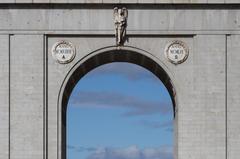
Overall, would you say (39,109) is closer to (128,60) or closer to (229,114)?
(128,60)

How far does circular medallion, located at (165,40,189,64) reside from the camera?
138 feet

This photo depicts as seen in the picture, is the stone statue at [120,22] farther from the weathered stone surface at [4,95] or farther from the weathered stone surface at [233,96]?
the weathered stone surface at [4,95]

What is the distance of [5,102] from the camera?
4181 cm

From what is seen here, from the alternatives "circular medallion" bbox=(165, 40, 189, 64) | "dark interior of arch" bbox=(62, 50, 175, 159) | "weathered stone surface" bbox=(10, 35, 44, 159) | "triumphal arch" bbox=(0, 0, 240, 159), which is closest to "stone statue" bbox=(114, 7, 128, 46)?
"triumphal arch" bbox=(0, 0, 240, 159)

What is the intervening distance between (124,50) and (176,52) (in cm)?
241

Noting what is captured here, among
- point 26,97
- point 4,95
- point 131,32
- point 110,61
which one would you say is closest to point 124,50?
point 131,32

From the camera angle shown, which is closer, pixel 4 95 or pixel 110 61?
pixel 4 95

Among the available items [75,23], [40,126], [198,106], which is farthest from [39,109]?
[198,106]

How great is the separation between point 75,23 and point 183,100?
6.12 meters

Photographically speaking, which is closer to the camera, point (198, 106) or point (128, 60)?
point (198, 106)

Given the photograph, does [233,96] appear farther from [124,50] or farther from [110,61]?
[110,61]

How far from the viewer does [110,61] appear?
4488cm

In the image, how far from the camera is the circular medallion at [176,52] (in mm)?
42031

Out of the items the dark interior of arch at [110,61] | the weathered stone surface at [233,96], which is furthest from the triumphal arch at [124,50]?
the dark interior of arch at [110,61]
